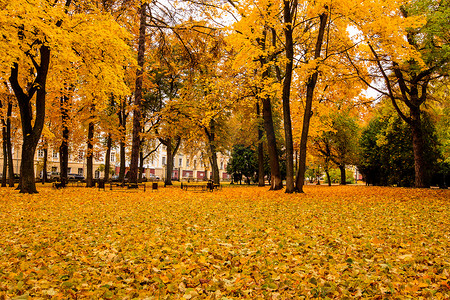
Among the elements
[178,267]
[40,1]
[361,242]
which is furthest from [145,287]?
[40,1]

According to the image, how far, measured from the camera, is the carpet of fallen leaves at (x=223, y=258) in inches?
A: 130

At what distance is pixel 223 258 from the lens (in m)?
4.52

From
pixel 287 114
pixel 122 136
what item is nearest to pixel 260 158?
pixel 122 136

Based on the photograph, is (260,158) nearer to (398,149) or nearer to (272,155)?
(272,155)

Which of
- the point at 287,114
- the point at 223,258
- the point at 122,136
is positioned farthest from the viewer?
the point at 122,136

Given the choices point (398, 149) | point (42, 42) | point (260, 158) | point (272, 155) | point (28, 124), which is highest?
point (42, 42)

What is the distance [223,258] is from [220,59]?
18.1 metres

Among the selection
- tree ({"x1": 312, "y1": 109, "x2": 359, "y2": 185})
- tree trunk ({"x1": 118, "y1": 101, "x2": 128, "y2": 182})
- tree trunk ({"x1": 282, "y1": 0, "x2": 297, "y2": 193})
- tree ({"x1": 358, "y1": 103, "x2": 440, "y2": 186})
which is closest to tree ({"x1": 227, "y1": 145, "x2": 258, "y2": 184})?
tree ({"x1": 312, "y1": 109, "x2": 359, "y2": 185})

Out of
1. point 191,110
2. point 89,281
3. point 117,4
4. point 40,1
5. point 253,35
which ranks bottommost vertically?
point 89,281

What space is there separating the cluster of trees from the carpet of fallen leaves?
8.60 metres

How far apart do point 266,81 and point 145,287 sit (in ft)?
49.7

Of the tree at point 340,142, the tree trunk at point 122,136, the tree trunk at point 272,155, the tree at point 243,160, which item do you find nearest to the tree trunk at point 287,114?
the tree trunk at point 272,155

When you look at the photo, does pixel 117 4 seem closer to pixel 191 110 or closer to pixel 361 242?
pixel 191 110

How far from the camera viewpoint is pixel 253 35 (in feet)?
55.8
